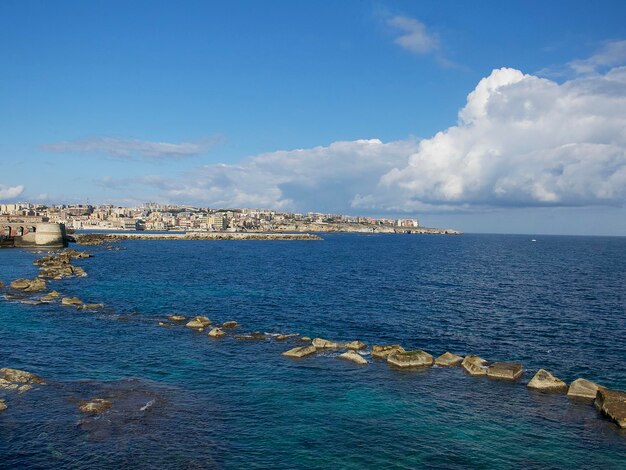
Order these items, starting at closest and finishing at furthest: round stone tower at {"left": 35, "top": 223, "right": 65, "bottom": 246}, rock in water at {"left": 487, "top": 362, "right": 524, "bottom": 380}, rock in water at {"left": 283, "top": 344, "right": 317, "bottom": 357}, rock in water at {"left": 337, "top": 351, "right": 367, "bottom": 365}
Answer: rock in water at {"left": 487, "top": 362, "right": 524, "bottom": 380} < rock in water at {"left": 337, "top": 351, "right": 367, "bottom": 365} < rock in water at {"left": 283, "top": 344, "right": 317, "bottom": 357} < round stone tower at {"left": 35, "top": 223, "right": 65, "bottom": 246}

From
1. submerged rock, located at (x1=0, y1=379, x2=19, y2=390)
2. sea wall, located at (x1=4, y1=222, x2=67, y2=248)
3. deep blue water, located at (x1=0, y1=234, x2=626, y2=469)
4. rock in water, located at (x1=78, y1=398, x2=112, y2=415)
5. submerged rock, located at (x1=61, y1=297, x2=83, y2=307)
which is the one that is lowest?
deep blue water, located at (x1=0, y1=234, x2=626, y2=469)

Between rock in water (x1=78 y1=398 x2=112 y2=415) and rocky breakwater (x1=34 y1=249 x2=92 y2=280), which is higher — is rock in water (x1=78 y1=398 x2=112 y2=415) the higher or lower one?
the lower one

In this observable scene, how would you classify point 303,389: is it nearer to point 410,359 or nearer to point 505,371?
point 410,359

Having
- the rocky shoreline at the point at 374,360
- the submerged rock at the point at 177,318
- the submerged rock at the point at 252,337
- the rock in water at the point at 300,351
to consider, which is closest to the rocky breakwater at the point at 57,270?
the rocky shoreline at the point at 374,360

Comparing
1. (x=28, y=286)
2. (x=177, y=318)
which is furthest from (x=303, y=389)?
(x=28, y=286)

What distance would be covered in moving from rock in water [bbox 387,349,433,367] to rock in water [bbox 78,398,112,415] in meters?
21.8

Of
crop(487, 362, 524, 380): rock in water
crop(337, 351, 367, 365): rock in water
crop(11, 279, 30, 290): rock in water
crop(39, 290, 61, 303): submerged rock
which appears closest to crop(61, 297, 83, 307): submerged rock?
crop(39, 290, 61, 303): submerged rock

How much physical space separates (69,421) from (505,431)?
2448 centimetres

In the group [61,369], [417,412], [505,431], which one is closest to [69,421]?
[61,369]

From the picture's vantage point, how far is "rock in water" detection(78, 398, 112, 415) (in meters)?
28.4

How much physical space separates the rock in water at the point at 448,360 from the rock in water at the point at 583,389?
29.3 ft

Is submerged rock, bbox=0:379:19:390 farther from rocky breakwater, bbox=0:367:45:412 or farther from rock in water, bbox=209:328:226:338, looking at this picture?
rock in water, bbox=209:328:226:338

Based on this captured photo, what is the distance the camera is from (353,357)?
40.9 meters

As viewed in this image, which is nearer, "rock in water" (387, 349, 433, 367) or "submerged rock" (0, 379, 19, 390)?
"submerged rock" (0, 379, 19, 390)
